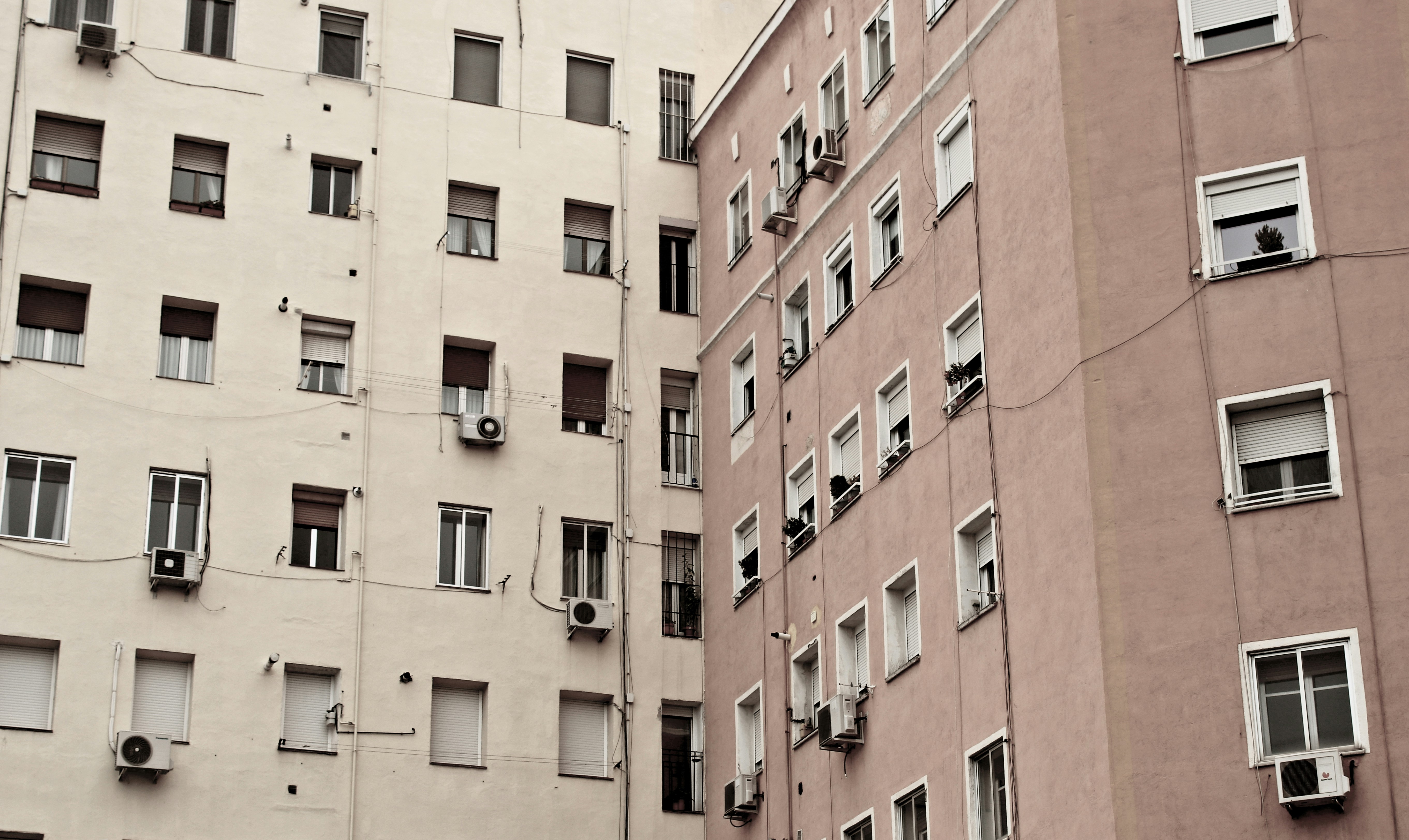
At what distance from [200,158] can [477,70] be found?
6185 mm

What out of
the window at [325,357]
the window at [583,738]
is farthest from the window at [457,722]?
the window at [325,357]

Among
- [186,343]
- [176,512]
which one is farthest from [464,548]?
[186,343]

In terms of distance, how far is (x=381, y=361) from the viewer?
3869 centimetres

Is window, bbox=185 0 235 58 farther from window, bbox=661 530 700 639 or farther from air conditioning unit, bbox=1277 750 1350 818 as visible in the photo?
air conditioning unit, bbox=1277 750 1350 818

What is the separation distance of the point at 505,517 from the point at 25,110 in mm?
11683

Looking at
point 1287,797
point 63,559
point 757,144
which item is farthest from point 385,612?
point 1287,797

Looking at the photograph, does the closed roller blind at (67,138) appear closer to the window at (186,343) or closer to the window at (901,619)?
the window at (186,343)

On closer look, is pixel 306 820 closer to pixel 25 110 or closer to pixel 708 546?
pixel 708 546

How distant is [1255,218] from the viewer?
27.4 m

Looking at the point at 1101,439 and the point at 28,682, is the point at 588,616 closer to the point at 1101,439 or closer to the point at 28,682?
the point at 28,682

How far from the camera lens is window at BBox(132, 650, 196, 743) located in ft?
115

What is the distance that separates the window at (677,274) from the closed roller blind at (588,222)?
1.20 meters

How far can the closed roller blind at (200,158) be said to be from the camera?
38.9 meters

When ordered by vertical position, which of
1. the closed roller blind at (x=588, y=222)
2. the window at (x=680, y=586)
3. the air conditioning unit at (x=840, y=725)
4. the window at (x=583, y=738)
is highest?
the closed roller blind at (x=588, y=222)
